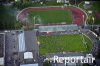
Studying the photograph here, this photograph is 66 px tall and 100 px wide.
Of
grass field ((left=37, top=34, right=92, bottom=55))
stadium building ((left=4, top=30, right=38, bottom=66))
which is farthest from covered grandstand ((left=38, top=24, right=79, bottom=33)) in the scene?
stadium building ((left=4, top=30, right=38, bottom=66))

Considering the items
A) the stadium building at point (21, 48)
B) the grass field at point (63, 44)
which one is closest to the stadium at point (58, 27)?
the grass field at point (63, 44)

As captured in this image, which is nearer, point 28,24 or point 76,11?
point 28,24

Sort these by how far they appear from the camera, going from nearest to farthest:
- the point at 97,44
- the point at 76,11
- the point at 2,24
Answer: the point at 97,44 < the point at 2,24 < the point at 76,11

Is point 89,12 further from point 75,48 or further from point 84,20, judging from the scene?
point 75,48

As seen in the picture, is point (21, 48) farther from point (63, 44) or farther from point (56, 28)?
point (56, 28)

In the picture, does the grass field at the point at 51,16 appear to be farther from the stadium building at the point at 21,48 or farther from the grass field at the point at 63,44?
the grass field at the point at 63,44

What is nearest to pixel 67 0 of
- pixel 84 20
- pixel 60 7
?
pixel 60 7

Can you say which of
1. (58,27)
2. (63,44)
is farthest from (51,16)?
(63,44)
